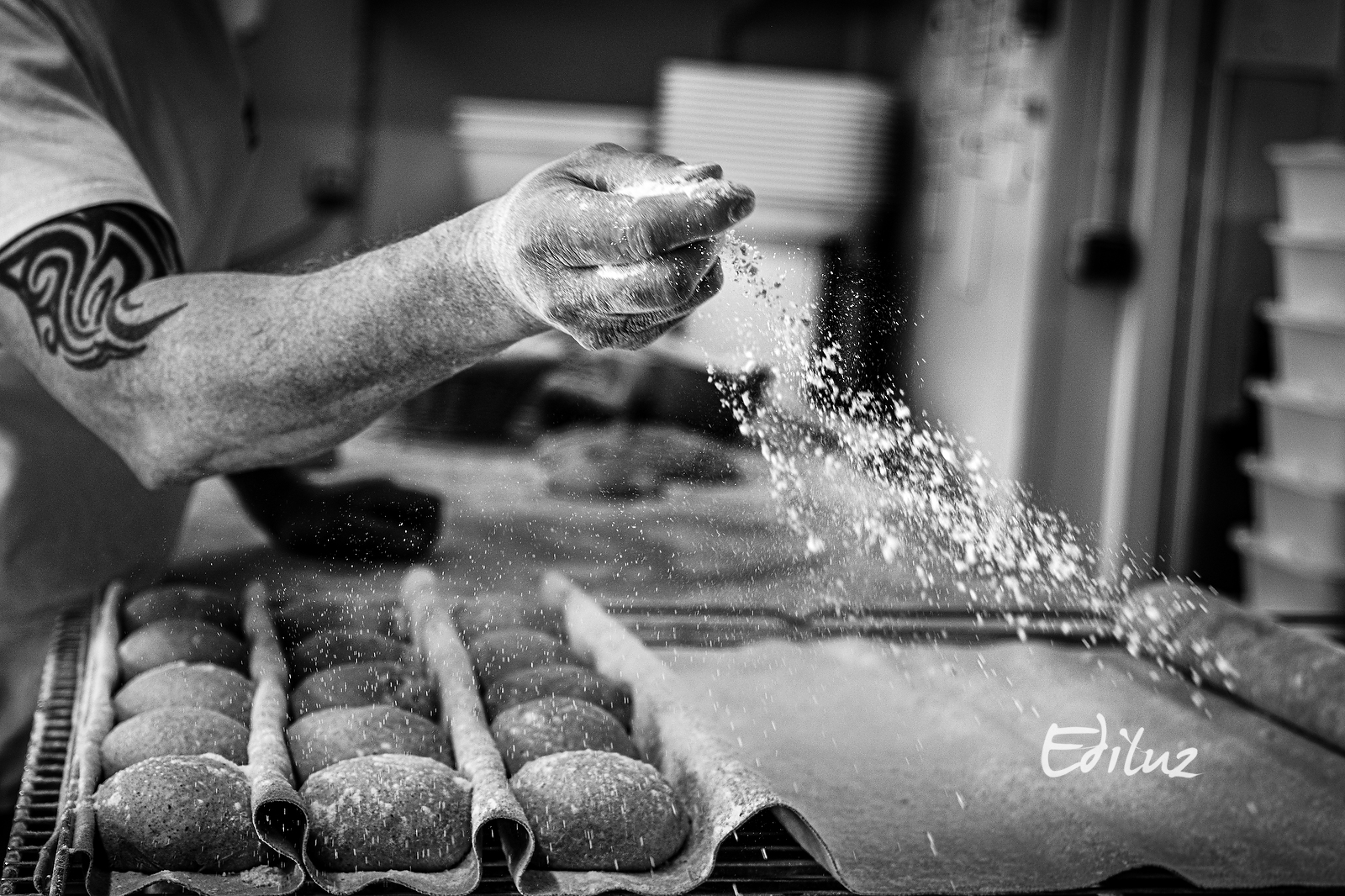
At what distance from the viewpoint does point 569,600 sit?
163cm

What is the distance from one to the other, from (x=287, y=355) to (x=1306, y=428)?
2.32 metres

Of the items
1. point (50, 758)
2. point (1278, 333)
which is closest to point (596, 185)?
point (50, 758)

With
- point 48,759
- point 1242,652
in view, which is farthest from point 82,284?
point 1242,652

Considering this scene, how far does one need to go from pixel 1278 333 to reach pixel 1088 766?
6.03ft

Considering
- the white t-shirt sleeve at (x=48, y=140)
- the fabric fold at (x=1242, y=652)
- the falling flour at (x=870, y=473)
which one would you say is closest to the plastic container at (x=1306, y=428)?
the fabric fold at (x=1242, y=652)

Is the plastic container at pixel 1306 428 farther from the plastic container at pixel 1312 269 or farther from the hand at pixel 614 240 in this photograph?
the hand at pixel 614 240

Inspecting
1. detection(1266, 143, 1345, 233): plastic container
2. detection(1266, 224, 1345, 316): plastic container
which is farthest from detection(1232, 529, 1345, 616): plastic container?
detection(1266, 143, 1345, 233): plastic container

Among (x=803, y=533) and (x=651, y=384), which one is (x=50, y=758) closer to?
(x=803, y=533)

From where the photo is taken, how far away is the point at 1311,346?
275 centimetres

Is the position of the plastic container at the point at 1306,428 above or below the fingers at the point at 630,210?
below

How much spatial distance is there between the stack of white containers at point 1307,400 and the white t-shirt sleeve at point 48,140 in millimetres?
2193

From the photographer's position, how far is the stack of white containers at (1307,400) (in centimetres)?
267

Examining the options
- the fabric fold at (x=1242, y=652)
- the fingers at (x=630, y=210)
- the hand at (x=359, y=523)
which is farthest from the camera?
the hand at (x=359, y=523)

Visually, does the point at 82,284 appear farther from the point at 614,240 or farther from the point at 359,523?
the point at 359,523
